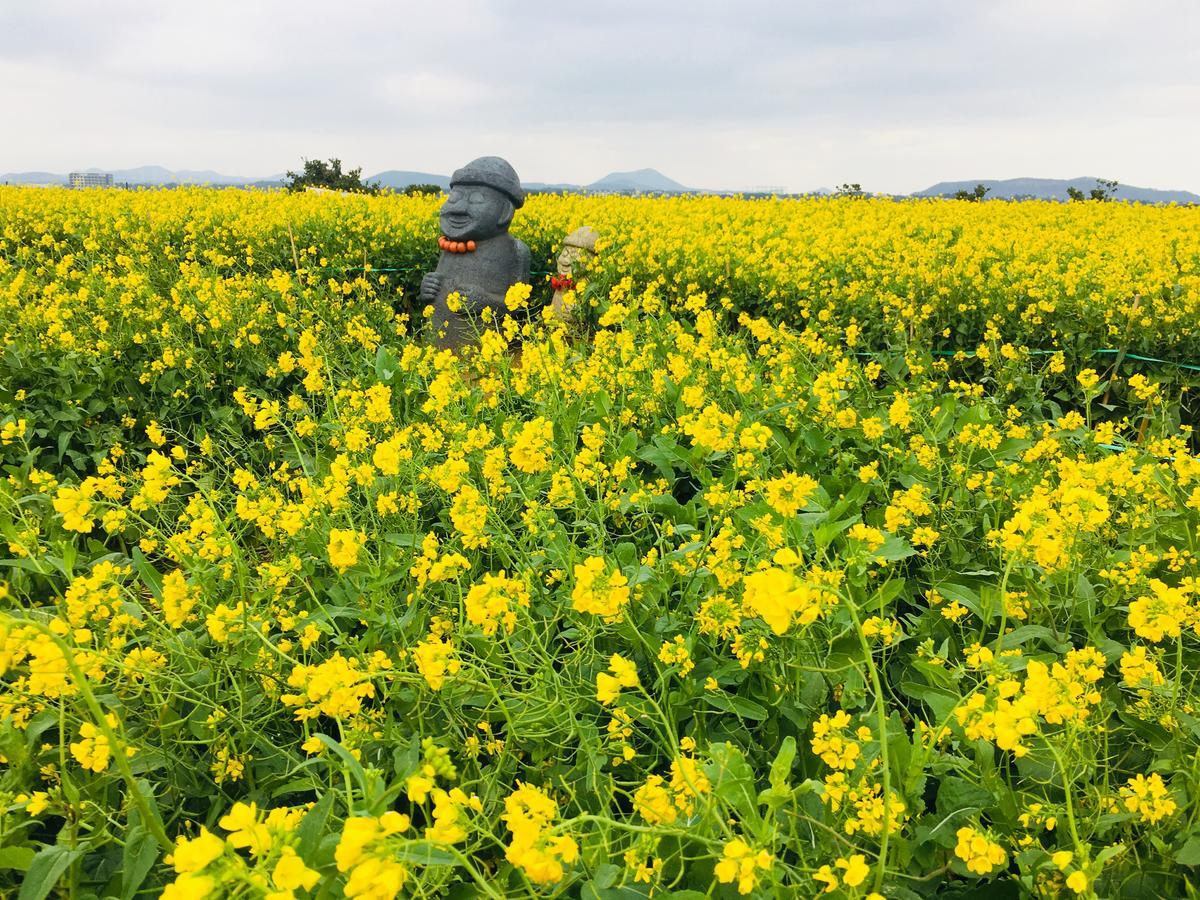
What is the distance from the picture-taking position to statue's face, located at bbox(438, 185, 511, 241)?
711 cm

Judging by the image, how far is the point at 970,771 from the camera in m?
1.65

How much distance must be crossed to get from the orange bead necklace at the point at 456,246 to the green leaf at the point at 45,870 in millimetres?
6395

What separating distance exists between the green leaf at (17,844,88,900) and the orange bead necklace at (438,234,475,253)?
6395mm

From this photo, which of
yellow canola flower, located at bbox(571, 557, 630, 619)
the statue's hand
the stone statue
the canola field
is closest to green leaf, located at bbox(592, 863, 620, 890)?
the canola field

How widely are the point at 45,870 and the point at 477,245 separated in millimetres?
6515

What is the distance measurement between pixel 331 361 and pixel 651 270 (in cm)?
310

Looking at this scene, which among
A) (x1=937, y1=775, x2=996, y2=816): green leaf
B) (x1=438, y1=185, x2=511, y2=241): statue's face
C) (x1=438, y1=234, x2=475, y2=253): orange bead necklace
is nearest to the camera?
(x1=937, y1=775, x2=996, y2=816): green leaf

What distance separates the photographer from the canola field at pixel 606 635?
1287mm

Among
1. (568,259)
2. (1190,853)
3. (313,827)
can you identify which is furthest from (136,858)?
(568,259)

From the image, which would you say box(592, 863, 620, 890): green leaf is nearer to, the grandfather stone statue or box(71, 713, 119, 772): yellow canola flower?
box(71, 713, 119, 772): yellow canola flower

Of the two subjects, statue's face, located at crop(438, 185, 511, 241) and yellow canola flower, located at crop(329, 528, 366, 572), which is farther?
statue's face, located at crop(438, 185, 511, 241)

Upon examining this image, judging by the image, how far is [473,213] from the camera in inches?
279

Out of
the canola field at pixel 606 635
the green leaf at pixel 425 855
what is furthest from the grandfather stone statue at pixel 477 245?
the green leaf at pixel 425 855

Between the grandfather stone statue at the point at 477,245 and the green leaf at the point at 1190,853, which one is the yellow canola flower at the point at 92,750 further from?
the grandfather stone statue at the point at 477,245
